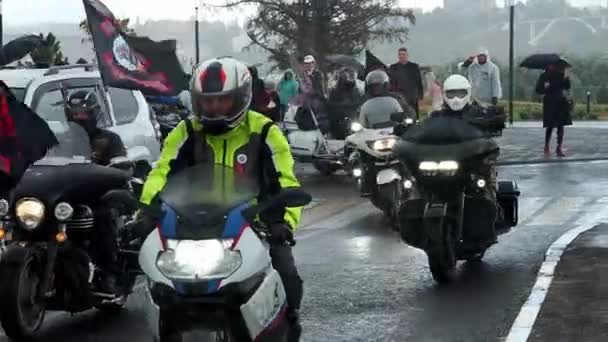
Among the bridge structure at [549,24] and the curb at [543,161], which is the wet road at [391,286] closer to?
the curb at [543,161]

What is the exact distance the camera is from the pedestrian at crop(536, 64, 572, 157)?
19812 millimetres

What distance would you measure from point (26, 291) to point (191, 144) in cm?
188

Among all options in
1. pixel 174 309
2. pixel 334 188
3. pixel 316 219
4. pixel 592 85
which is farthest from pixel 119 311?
pixel 592 85

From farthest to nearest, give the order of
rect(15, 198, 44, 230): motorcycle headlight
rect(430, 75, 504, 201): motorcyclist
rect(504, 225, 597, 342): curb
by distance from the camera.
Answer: rect(430, 75, 504, 201): motorcyclist < rect(504, 225, 597, 342): curb < rect(15, 198, 44, 230): motorcycle headlight

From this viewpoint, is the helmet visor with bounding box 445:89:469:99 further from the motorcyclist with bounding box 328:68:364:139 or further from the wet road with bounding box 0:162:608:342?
the motorcyclist with bounding box 328:68:364:139

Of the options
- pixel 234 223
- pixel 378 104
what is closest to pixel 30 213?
pixel 234 223

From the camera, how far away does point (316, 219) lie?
1316cm

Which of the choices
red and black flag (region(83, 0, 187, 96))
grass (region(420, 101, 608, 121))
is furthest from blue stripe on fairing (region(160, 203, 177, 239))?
grass (region(420, 101, 608, 121))

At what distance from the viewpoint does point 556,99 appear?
1984cm

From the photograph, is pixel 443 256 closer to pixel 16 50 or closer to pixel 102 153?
pixel 102 153

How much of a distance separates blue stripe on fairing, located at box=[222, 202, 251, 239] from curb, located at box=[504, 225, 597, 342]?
2.66 meters

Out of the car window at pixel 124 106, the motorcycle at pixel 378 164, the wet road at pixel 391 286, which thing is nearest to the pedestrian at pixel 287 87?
the wet road at pixel 391 286

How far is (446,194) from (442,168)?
0.22 meters

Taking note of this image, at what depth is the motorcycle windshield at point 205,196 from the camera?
5078 millimetres
